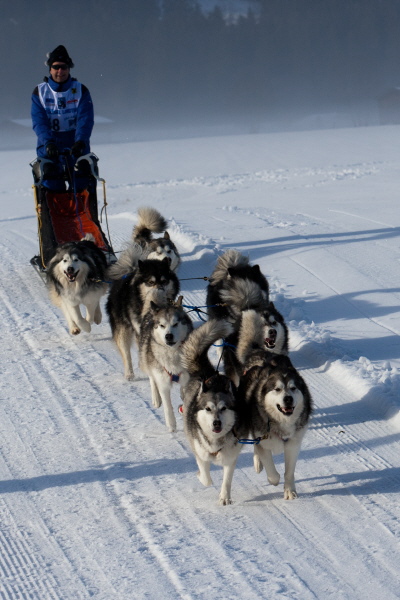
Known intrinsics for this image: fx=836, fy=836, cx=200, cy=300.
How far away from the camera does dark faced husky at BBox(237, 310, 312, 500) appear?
3533 millimetres

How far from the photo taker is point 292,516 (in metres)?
3.45

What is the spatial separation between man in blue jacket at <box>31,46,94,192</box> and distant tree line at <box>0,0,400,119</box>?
68.3 metres

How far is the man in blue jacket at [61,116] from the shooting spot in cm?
673

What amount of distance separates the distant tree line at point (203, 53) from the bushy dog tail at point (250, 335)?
7130cm

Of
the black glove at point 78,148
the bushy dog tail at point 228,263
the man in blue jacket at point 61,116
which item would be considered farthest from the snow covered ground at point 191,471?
the black glove at point 78,148

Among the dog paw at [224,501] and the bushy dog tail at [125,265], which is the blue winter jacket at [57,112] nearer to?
the bushy dog tail at [125,265]

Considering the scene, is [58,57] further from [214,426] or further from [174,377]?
[214,426]

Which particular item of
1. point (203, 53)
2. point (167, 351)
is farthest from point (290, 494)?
point (203, 53)

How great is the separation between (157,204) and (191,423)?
36.8ft

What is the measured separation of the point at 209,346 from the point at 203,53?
86.7 meters

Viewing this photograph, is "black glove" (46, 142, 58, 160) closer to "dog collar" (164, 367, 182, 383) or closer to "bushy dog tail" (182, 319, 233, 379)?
"dog collar" (164, 367, 182, 383)

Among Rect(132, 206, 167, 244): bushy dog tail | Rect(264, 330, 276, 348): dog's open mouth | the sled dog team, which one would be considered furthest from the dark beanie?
Rect(264, 330, 276, 348): dog's open mouth

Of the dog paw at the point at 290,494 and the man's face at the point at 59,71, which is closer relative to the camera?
the dog paw at the point at 290,494

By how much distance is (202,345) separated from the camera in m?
3.89
